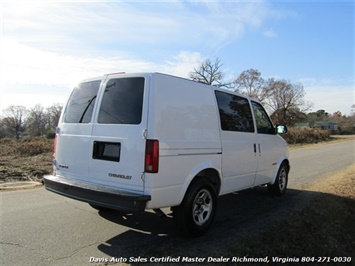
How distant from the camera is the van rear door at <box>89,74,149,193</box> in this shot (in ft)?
12.7

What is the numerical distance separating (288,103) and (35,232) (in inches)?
3318

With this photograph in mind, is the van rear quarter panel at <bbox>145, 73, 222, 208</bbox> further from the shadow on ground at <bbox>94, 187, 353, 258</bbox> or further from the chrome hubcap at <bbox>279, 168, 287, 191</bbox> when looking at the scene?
the chrome hubcap at <bbox>279, 168, 287, 191</bbox>

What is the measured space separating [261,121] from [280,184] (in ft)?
5.85

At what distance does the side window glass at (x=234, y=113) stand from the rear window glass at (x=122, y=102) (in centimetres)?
160

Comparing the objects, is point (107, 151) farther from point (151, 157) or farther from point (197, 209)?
point (197, 209)

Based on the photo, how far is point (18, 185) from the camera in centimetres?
826

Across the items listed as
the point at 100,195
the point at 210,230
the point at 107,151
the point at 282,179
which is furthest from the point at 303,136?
the point at 100,195

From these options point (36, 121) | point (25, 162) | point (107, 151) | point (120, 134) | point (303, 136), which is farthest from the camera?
point (36, 121)

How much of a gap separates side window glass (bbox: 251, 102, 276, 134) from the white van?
1.07 m

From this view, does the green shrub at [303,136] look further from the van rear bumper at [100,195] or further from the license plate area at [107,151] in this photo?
the van rear bumper at [100,195]

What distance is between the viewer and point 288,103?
268ft

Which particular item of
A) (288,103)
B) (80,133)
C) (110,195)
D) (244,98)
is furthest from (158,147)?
(288,103)

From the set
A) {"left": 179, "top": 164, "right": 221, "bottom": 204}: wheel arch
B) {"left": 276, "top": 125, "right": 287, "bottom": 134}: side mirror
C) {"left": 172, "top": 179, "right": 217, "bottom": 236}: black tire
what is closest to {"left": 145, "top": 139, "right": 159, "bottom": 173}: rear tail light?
{"left": 179, "top": 164, "right": 221, "bottom": 204}: wheel arch

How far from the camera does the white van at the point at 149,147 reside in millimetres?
3830
